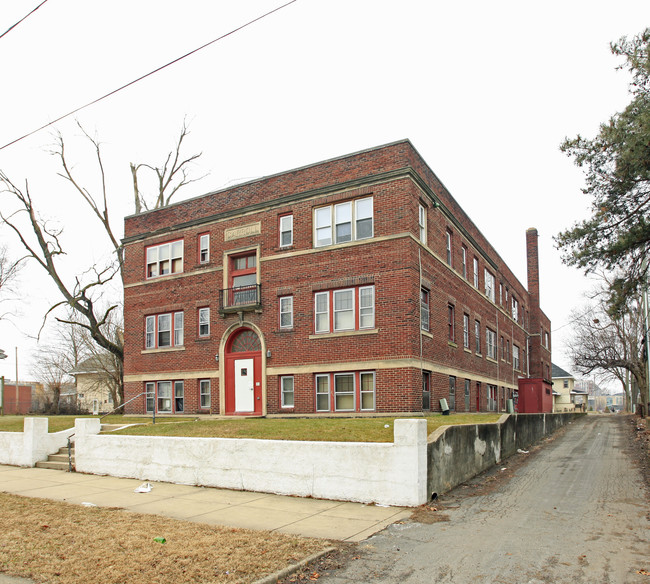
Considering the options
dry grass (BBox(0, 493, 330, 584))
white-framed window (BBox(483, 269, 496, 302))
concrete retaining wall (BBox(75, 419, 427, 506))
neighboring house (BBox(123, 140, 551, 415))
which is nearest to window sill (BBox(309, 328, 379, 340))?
neighboring house (BBox(123, 140, 551, 415))

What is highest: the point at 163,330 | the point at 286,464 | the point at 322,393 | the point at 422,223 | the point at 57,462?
the point at 422,223

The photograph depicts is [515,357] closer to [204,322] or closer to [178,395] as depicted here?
[204,322]

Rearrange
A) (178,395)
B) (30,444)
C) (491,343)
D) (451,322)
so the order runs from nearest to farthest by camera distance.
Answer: (30,444) → (451,322) → (178,395) → (491,343)

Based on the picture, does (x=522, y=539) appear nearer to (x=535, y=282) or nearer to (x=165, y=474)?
(x=165, y=474)

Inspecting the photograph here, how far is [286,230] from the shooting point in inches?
941

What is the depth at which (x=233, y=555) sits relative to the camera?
689cm

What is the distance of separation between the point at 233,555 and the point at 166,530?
1.64m

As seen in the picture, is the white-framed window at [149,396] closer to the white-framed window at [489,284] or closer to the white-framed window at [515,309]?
the white-framed window at [489,284]

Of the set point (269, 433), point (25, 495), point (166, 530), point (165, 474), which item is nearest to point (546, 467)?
point (269, 433)

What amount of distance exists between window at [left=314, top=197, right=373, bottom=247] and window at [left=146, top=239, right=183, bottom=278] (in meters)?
7.59

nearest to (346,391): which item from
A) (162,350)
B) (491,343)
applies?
(162,350)

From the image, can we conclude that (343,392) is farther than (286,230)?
No

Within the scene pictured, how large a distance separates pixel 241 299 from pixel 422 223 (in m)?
7.98

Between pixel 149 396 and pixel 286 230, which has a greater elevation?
pixel 286 230
